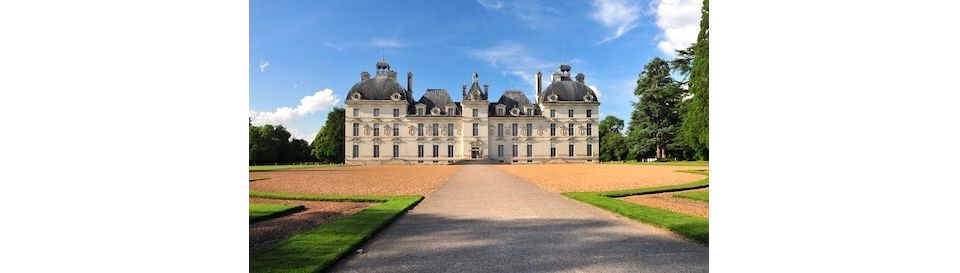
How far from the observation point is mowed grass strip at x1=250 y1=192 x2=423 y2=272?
137 inches

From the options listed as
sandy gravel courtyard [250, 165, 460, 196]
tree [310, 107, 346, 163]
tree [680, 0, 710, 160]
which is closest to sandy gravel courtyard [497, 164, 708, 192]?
tree [680, 0, 710, 160]

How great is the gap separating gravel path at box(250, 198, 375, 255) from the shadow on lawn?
1.06 m

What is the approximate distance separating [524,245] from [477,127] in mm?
37965

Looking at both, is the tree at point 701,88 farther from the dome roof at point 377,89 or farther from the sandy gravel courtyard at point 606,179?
the dome roof at point 377,89

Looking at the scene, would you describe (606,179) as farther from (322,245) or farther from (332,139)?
(332,139)

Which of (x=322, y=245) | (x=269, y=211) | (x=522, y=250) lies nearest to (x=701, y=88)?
(x=522, y=250)

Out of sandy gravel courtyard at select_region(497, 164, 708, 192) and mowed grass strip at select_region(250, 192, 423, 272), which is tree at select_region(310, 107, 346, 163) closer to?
sandy gravel courtyard at select_region(497, 164, 708, 192)

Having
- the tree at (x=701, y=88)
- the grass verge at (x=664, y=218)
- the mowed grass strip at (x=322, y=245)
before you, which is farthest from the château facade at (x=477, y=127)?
the mowed grass strip at (x=322, y=245)

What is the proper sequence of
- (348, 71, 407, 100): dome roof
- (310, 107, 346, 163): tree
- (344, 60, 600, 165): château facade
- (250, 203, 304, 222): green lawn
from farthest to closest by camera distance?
(344, 60, 600, 165): château facade
(348, 71, 407, 100): dome roof
(310, 107, 346, 163): tree
(250, 203, 304, 222): green lawn

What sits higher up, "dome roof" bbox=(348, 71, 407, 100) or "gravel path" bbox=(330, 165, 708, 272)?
"dome roof" bbox=(348, 71, 407, 100)

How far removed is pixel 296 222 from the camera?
6.24 meters
